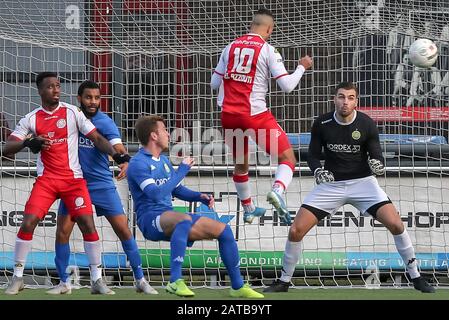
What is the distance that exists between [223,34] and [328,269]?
3.10m

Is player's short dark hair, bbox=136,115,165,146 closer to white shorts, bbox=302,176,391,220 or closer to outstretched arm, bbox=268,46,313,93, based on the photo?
outstretched arm, bbox=268,46,313,93

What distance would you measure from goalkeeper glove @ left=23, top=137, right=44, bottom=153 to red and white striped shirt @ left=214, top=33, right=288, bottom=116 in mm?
1739

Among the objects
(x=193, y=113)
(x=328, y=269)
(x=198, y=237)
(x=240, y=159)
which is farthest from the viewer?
(x=193, y=113)

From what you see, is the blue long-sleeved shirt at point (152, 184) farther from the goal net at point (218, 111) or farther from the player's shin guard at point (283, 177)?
the goal net at point (218, 111)

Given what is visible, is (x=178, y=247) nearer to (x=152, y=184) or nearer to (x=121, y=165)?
(x=152, y=184)

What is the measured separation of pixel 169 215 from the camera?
9625 mm

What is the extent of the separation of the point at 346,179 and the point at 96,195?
2482 mm

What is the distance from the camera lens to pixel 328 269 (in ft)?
42.8

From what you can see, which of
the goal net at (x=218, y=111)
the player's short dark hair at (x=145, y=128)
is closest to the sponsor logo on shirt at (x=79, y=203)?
the player's short dark hair at (x=145, y=128)

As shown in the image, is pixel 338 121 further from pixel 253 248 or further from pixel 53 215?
pixel 53 215

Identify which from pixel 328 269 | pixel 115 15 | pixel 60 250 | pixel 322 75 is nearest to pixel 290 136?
pixel 322 75

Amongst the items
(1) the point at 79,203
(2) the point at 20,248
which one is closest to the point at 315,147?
(1) the point at 79,203

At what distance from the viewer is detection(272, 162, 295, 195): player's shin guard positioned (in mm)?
10406

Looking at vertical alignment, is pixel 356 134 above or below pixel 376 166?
above
